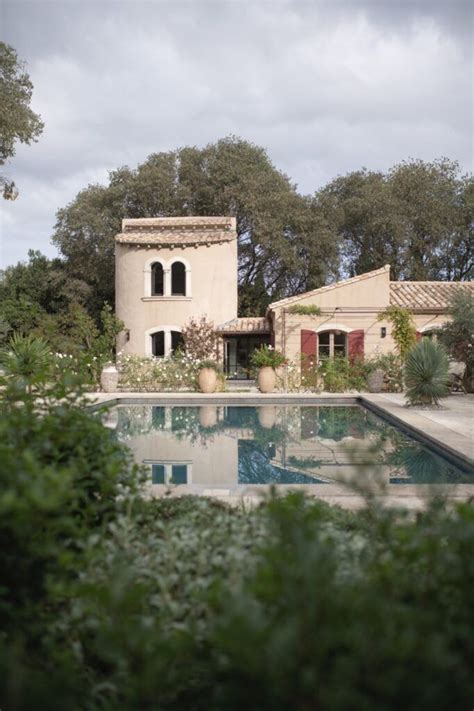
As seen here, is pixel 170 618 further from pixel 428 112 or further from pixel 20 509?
pixel 428 112

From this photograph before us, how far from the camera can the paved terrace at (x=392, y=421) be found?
535 cm

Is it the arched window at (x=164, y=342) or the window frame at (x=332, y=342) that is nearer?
the window frame at (x=332, y=342)

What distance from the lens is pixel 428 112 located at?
2209 centimetres

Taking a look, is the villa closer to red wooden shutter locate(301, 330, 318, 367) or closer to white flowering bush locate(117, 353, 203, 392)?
red wooden shutter locate(301, 330, 318, 367)

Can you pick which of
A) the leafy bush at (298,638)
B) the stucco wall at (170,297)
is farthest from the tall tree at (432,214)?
the leafy bush at (298,638)

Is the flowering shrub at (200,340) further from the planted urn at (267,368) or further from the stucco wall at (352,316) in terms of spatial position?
the planted urn at (267,368)

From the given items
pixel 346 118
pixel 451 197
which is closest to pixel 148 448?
pixel 346 118

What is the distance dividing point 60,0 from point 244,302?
1946 cm

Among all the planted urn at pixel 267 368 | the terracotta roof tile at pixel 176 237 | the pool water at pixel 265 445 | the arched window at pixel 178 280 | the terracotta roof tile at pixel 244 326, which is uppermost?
the terracotta roof tile at pixel 176 237

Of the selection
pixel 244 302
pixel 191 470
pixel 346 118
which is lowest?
pixel 191 470

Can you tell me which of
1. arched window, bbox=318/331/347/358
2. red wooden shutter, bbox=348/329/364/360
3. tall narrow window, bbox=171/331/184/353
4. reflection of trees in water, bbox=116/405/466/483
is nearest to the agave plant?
reflection of trees in water, bbox=116/405/466/483

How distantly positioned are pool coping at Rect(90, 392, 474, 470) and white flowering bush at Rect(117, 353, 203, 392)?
6.58ft

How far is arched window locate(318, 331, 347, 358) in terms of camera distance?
2102cm

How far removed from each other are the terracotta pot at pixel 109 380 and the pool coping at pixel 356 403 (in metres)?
1.13
